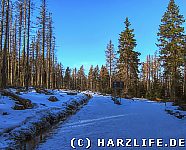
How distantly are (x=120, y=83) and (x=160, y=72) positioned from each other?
200 feet

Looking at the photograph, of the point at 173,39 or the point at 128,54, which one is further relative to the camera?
the point at 128,54

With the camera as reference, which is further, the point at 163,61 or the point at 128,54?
the point at 128,54

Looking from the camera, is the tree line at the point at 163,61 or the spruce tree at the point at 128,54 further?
the spruce tree at the point at 128,54

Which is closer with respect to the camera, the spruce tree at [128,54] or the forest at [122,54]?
the forest at [122,54]

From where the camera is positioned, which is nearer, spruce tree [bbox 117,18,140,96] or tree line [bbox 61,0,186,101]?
tree line [bbox 61,0,186,101]

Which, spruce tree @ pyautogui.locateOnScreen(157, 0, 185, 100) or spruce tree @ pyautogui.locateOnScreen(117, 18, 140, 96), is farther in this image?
spruce tree @ pyautogui.locateOnScreen(117, 18, 140, 96)

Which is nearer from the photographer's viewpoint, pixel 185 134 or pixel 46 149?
pixel 46 149

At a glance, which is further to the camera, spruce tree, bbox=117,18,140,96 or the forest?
spruce tree, bbox=117,18,140,96

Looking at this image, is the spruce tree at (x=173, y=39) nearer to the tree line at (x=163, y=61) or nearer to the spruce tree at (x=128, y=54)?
the tree line at (x=163, y=61)

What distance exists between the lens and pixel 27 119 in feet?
41.0

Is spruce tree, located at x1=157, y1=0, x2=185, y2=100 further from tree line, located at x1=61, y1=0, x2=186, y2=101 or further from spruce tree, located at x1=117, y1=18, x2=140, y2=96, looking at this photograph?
spruce tree, located at x1=117, y1=18, x2=140, y2=96

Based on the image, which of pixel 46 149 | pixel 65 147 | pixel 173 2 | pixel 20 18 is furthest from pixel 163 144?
pixel 20 18

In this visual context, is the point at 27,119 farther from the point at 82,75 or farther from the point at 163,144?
the point at 82,75

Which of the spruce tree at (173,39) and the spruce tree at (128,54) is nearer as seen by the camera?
the spruce tree at (173,39)
